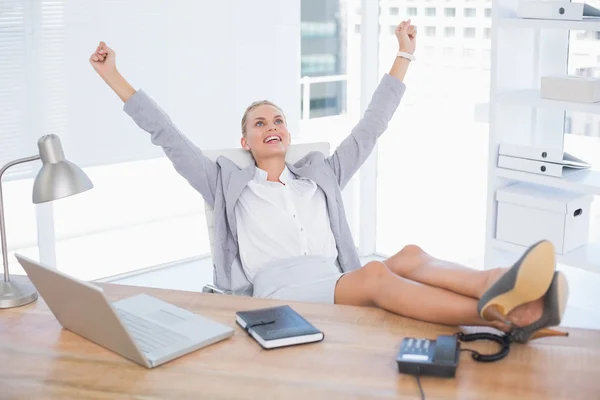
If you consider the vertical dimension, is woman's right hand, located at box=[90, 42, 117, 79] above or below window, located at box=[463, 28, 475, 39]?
below

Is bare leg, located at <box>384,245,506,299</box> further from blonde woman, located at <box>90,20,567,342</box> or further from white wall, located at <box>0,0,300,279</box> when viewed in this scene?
white wall, located at <box>0,0,300,279</box>

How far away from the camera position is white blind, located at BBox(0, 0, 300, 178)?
11.8 feet

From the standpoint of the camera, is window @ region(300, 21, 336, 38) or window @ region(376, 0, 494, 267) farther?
window @ region(300, 21, 336, 38)

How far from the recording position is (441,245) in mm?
4398

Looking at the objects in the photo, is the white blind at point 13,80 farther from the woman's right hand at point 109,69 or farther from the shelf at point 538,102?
the shelf at point 538,102

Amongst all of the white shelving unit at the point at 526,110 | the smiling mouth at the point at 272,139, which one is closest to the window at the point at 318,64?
the white shelving unit at the point at 526,110

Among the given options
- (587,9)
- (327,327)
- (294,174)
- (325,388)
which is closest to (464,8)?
(587,9)

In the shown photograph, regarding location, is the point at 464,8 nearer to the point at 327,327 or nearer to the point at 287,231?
the point at 287,231

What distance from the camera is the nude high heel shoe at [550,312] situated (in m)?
1.71

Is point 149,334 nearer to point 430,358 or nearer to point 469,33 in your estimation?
point 430,358

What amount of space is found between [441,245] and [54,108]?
2.07 metres

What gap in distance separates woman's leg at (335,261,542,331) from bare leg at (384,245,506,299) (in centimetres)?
6

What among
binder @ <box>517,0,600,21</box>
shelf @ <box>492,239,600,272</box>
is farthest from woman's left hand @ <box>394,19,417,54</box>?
shelf @ <box>492,239,600,272</box>

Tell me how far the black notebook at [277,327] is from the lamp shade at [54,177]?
18.7 inches
